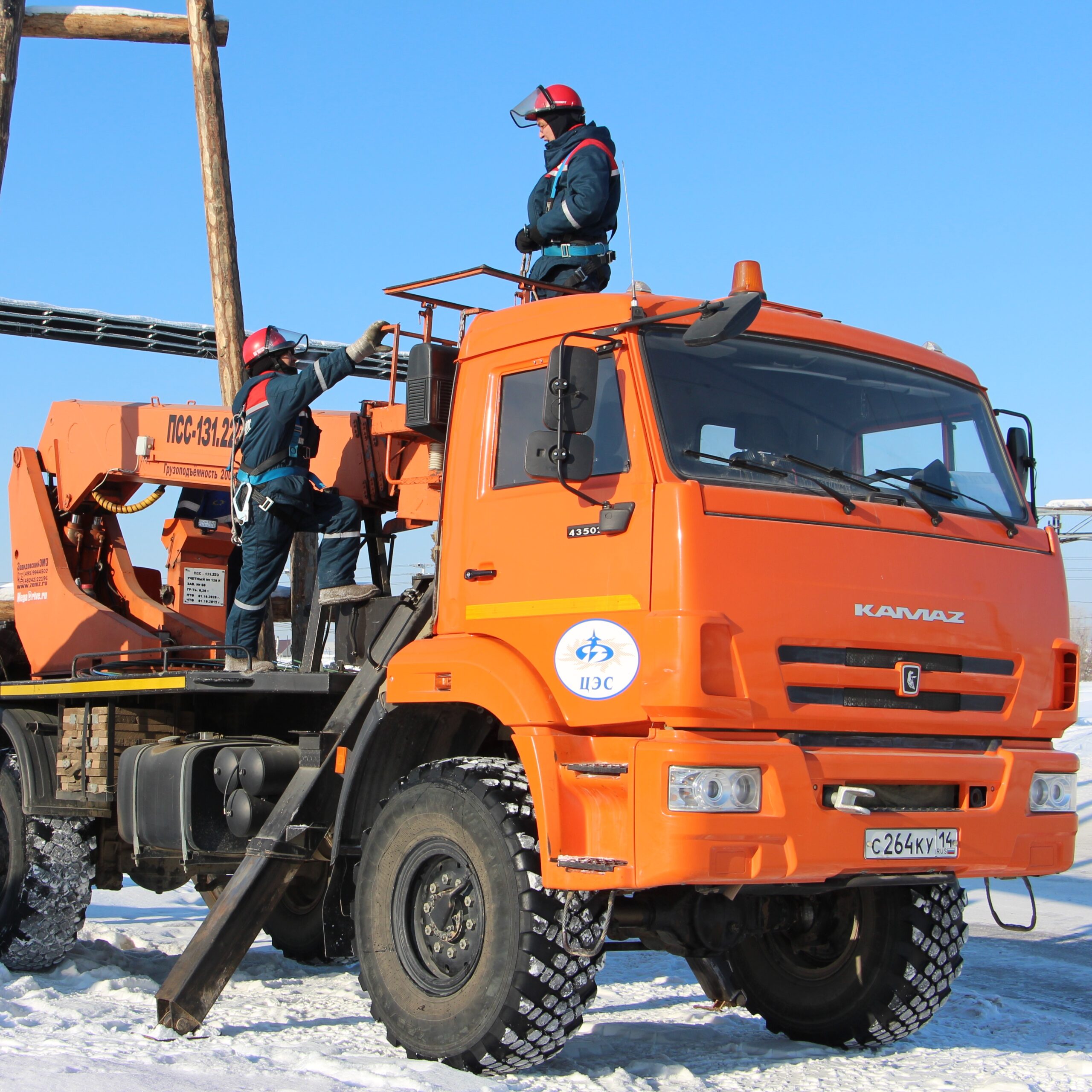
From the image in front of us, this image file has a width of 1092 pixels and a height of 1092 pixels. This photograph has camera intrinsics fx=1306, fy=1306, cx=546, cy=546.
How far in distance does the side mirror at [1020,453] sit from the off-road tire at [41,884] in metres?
5.01

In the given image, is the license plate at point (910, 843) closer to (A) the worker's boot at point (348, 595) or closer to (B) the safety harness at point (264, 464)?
(A) the worker's boot at point (348, 595)

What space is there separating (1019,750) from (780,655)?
1180mm

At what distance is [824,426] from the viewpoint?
16.4 ft

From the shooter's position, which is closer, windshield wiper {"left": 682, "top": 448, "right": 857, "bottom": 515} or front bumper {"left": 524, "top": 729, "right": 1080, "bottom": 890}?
front bumper {"left": 524, "top": 729, "right": 1080, "bottom": 890}

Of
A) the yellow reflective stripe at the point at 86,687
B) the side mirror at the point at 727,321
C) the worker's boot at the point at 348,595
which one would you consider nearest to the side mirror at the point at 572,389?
the side mirror at the point at 727,321

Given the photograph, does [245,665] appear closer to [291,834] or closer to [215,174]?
[291,834]

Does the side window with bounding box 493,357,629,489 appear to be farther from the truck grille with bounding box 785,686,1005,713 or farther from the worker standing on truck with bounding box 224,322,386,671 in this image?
the worker standing on truck with bounding box 224,322,386,671

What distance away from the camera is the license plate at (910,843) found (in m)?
4.44

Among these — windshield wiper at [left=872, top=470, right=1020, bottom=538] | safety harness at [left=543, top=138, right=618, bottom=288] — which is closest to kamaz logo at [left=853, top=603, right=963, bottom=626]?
windshield wiper at [left=872, top=470, right=1020, bottom=538]

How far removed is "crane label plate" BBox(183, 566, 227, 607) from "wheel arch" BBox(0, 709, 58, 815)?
1.30 m

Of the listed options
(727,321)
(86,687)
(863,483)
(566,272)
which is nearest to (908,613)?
(863,483)

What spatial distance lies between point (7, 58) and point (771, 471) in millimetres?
6111

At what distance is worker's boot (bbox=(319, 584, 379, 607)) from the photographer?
228 inches

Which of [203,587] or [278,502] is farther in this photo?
[203,587]
